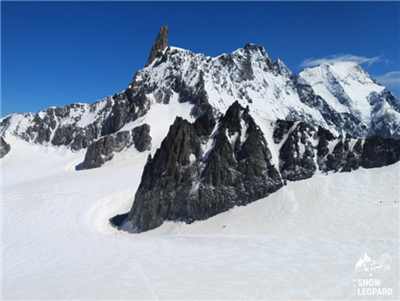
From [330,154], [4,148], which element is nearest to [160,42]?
[4,148]

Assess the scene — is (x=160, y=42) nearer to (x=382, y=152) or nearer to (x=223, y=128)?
(x=223, y=128)

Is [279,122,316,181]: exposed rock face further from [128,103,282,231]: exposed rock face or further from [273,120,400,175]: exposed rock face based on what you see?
[128,103,282,231]: exposed rock face

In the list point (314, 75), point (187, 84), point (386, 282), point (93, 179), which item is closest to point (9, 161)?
point (93, 179)

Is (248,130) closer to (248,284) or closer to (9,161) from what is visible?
(248,284)
